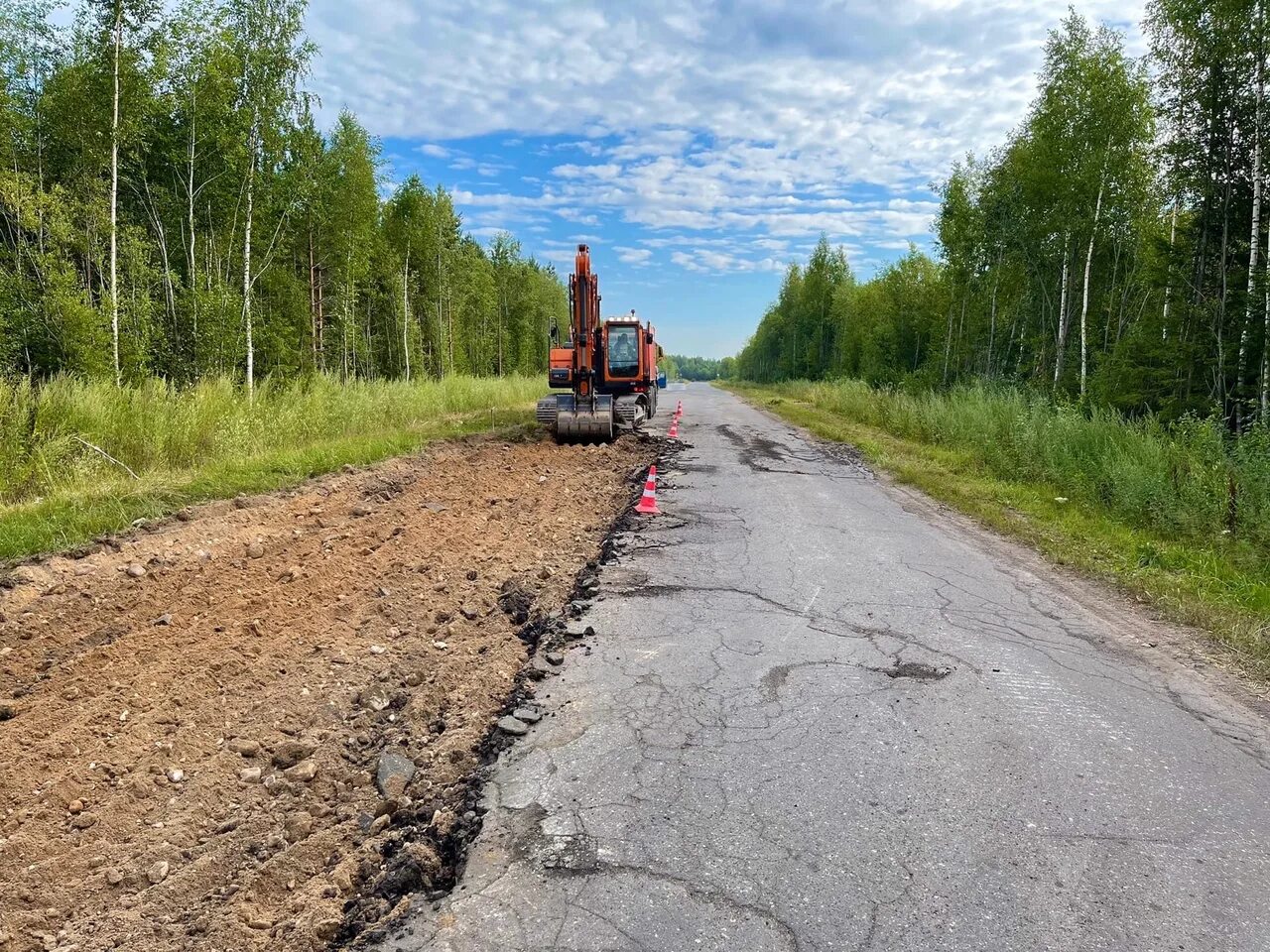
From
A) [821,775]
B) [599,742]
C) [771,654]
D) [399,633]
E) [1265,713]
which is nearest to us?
[821,775]

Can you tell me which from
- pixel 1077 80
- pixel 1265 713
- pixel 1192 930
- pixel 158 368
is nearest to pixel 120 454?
pixel 158 368

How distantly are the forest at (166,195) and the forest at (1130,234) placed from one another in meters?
17.5

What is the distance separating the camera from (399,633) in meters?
4.56

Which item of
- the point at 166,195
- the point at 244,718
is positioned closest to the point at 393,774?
the point at 244,718

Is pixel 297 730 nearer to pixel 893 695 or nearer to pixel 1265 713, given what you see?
pixel 893 695

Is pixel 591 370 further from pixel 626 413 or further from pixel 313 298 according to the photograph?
pixel 313 298

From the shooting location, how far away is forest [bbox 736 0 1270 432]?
11031 millimetres

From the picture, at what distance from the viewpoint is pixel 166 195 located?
1764cm

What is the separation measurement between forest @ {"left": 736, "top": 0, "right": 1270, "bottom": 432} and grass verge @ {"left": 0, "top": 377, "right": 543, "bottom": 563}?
13696 millimetres

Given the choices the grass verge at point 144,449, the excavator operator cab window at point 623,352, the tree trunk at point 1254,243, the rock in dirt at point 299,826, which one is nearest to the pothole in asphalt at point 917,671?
the rock in dirt at point 299,826

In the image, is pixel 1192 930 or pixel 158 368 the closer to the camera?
pixel 1192 930

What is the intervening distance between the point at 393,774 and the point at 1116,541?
7.47 metres

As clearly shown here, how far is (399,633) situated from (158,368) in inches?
543

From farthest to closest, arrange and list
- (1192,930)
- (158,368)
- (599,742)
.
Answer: (158,368) → (599,742) → (1192,930)
